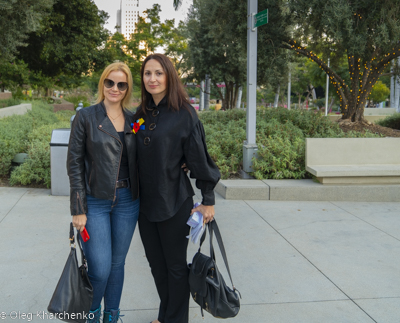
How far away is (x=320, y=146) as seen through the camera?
720 cm

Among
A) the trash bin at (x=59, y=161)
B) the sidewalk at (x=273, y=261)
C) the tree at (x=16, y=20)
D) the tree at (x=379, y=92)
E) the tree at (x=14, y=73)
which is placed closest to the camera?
the sidewalk at (x=273, y=261)

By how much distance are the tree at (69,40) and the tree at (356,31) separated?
980 centimetres

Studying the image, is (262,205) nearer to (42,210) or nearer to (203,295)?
(42,210)

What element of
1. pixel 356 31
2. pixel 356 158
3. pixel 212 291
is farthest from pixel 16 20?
pixel 212 291

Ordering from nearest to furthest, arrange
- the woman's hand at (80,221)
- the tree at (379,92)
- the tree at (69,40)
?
1. the woman's hand at (80,221)
2. the tree at (69,40)
3. the tree at (379,92)

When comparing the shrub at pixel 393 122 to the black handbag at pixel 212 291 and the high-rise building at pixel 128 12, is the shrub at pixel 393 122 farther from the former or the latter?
the high-rise building at pixel 128 12

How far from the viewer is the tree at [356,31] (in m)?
9.39

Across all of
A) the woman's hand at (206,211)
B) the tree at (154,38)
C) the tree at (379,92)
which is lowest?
the woman's hand at (206,211)

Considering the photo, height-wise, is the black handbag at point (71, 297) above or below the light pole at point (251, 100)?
below

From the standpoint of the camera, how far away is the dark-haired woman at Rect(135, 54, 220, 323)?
8.21 ft

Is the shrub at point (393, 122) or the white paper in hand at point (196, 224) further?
the shrub at point (393, 122)

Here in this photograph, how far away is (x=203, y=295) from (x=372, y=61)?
35.4 feet

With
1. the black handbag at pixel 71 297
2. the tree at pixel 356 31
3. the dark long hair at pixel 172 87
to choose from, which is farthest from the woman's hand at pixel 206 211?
the tree at pixel 356 31

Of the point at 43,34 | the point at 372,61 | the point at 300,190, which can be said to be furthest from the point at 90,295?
the point at 43,34
